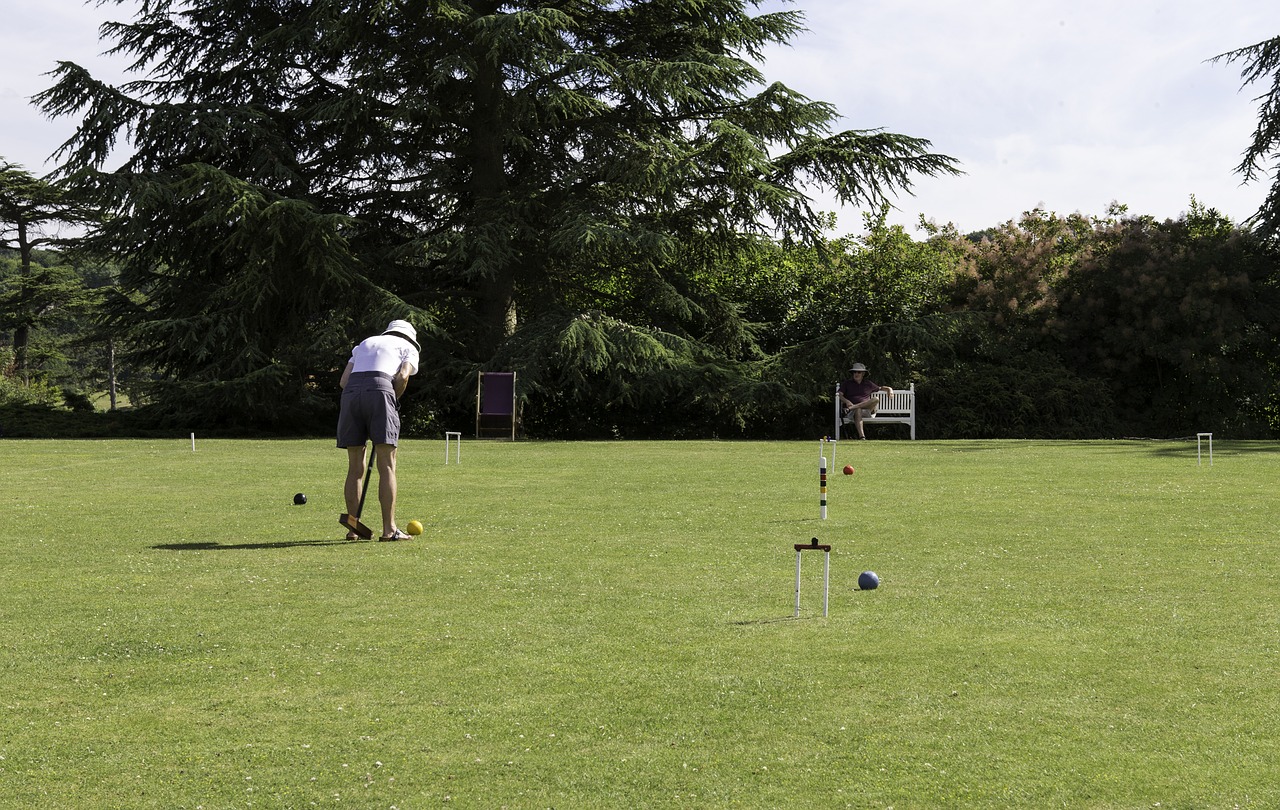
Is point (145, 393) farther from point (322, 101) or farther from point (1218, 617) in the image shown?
point (1218, 617)

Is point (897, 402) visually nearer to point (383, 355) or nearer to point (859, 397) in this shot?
point (859, 397)

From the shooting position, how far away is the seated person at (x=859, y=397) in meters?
26.9

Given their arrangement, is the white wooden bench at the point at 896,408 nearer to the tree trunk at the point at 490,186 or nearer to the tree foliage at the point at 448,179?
A: the tree foliage at the point at 448,179

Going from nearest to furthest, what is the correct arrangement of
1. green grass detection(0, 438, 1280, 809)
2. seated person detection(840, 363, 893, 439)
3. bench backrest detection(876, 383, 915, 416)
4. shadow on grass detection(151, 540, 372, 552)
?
green grass detection(0, 438, 1280, 809), shadow on grass detection(151, 540, 372, 552), seated person detection(840, 363, 893, 439), bench backrest detection(876, 383, 915, 416)

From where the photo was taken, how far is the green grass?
14.3 ft

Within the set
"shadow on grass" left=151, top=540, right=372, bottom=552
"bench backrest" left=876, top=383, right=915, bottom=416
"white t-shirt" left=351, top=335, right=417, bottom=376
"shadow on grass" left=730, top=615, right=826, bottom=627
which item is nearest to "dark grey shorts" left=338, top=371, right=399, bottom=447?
"white t-shirt" left=351, top=335, right=417, bottom=376

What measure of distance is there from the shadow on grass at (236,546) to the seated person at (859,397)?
1792cm

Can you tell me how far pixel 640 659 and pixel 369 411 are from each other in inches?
196

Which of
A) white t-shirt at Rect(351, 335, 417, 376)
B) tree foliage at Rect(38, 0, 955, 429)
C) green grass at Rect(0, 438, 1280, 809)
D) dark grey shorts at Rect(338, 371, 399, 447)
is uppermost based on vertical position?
tree foliage at Rect(38, 0, 955, 429)

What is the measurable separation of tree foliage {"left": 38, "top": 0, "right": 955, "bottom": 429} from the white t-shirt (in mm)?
Result: 15448

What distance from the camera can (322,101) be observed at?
29234 mm

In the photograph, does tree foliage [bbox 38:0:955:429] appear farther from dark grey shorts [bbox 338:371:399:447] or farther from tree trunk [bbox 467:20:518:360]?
dark grey shorts [bbox 338:371:399:447]

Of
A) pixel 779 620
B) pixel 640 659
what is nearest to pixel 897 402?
pixel 779 620

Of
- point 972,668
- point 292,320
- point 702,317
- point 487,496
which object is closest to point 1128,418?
point 702,317
